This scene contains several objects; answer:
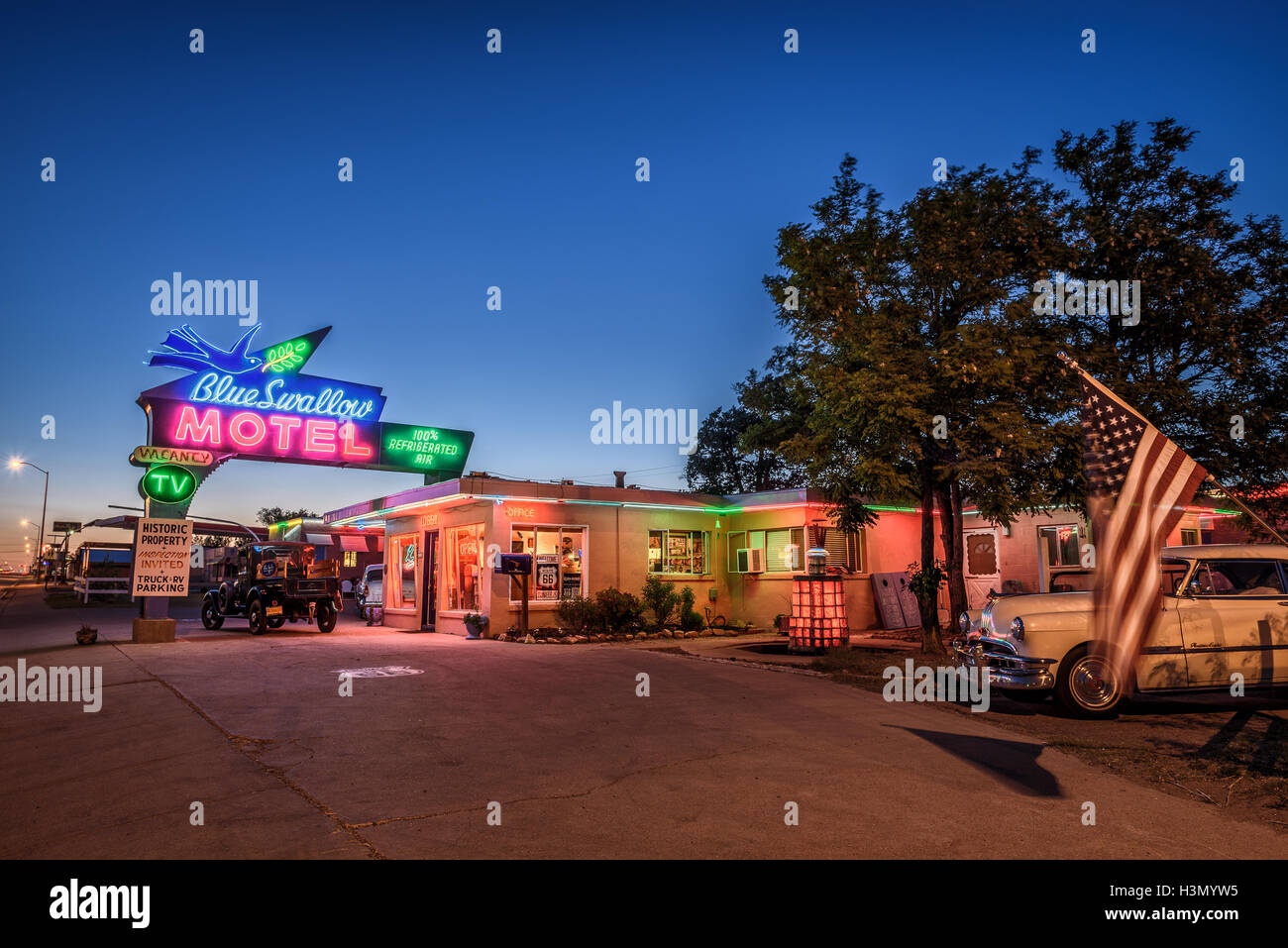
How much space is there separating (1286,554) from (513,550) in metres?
13.8

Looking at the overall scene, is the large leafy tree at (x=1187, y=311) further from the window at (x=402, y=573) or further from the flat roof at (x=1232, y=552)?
the window at (x=402, y=573)

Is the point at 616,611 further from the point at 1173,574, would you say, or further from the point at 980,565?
the point at 1173,574

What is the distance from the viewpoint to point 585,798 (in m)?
4.94

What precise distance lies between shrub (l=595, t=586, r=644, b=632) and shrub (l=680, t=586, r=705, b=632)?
1.35m

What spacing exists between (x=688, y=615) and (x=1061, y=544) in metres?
10.6

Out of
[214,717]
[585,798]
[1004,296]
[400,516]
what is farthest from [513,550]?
[585,798]

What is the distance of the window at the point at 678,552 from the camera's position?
19.8m

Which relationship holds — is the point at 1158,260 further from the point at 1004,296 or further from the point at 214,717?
the point at 214,717

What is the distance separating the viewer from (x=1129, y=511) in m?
6.50

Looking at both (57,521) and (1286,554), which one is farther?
(57,521)

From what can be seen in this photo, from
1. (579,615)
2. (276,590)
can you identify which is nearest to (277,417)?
(276,590)

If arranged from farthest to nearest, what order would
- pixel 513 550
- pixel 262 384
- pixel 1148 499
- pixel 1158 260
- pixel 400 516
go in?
1. pixel 400 516
2. pixel 262 384
3. pixel 513 550
4. pixel 1158 260
5. pixel 1148 499

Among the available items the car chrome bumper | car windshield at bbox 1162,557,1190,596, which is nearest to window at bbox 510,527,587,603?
the car chrome bumper

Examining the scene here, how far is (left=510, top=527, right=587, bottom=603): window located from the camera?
17.9 metres
